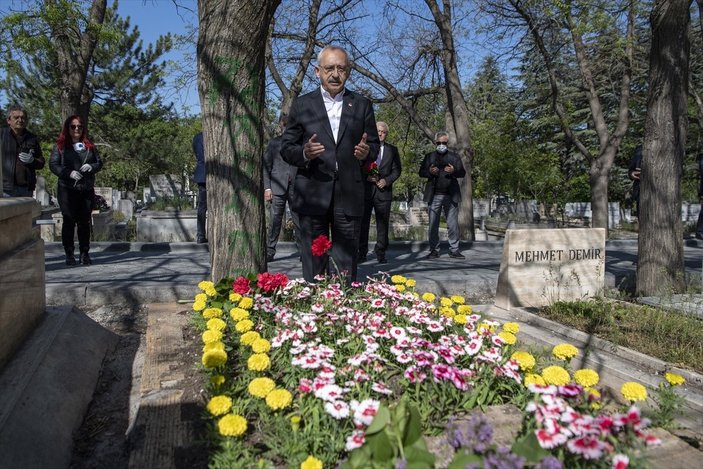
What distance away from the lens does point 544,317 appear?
458cm

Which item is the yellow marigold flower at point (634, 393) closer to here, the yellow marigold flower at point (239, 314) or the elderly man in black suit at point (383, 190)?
the yellow marigold flower at point (239, 314)

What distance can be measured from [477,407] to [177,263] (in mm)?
6387

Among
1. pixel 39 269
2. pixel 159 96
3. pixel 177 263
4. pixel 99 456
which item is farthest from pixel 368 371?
pixel 159 96

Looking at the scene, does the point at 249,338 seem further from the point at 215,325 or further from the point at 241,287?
the point at 241,287

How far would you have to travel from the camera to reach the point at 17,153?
6.68m

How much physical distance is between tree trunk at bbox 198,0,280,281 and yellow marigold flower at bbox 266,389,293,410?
208 cm

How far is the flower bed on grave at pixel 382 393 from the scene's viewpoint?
171 centimetres

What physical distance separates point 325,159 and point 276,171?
3.67 metres

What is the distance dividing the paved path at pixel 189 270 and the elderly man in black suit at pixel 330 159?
166 cm

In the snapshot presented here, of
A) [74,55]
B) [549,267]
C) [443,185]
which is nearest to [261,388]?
[549,267]

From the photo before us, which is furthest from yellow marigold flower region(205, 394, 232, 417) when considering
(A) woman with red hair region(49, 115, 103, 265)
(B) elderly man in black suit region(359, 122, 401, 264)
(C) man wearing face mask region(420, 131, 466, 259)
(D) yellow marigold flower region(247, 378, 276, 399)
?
(C) man wearing face mask region(420, 131, 466, 259)

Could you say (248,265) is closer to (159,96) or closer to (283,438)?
(283,438)

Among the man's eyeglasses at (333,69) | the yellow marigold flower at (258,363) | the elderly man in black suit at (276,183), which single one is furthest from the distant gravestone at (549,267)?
the elderly man in black suit at (276,183)

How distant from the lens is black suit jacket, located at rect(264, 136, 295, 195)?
24.8 ft
